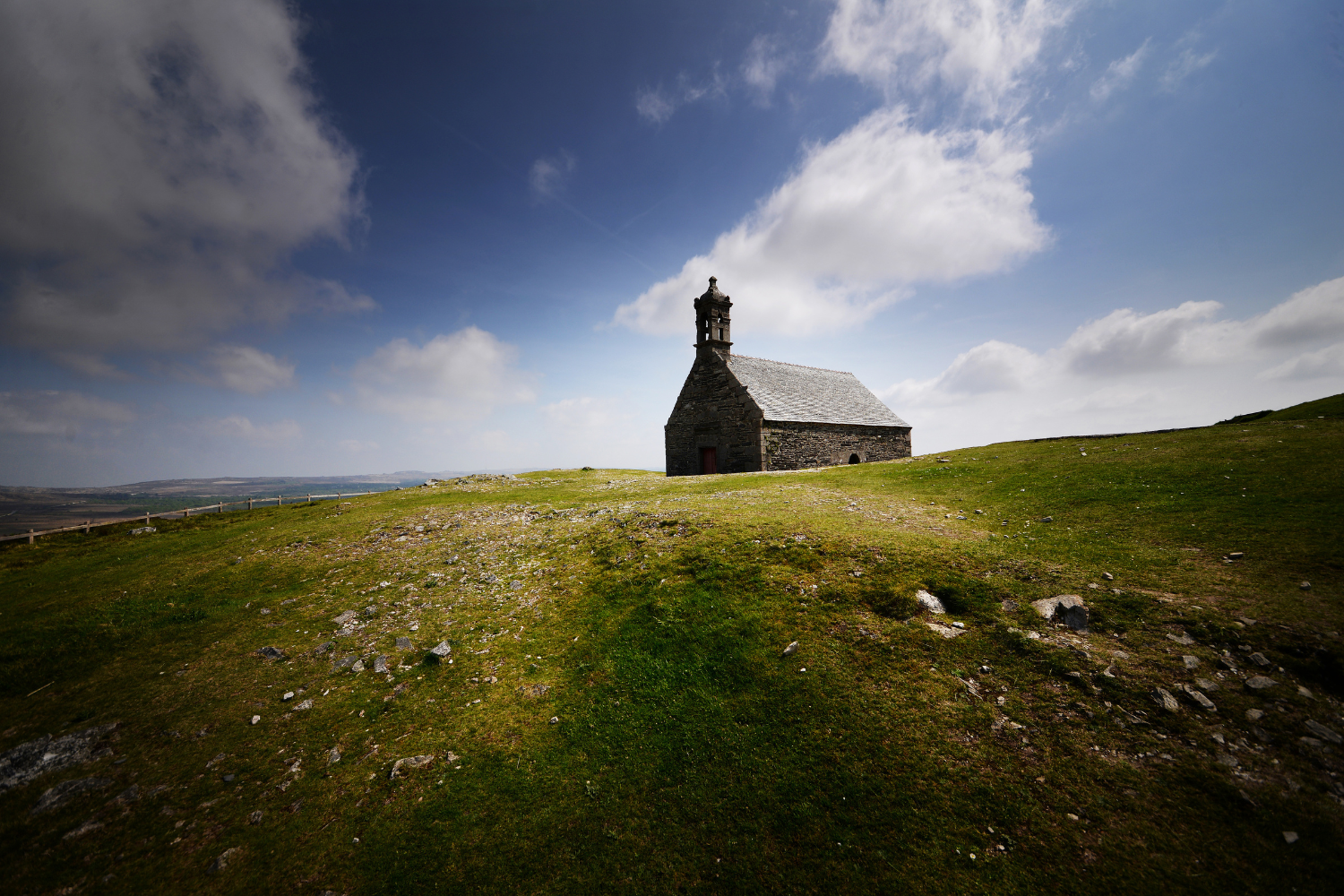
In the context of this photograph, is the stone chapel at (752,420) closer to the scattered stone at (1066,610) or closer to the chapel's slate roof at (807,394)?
the chapel's slate roof at (807,394)

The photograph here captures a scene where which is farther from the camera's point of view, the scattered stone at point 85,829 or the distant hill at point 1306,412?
the distant hill at point 1306,412

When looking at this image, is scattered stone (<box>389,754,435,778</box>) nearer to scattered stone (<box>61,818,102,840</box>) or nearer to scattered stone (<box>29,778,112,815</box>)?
scattered stone (<box>61,818,102,840</box>)

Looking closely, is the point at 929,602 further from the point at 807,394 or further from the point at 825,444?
the point at 807,394

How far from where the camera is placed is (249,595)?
44.7 feet

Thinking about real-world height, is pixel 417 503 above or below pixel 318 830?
above

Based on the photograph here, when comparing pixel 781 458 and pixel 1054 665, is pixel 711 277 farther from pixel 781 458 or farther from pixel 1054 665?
pixel 1054 665

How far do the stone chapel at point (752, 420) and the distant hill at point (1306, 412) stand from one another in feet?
66.3

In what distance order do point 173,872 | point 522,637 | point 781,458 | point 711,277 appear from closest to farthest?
point 173,872 < point 522,637 < point 781,458 < point 711,277

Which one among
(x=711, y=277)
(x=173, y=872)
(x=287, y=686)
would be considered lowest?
(x=173, y=872)

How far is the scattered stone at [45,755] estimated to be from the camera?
7.26 m

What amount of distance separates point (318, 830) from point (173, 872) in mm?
1542

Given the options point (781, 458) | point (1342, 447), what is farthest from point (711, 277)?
point (1342, 447)

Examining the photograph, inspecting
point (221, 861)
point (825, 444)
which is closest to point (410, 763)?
point (221, 861)

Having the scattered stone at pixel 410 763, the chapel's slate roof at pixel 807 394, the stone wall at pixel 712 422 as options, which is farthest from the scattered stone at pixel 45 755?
the chapel's slate roof at pixel 807 394
